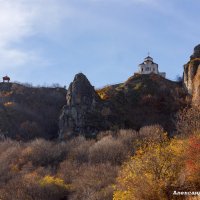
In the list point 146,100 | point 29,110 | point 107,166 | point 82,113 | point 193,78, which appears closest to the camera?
point 107,166

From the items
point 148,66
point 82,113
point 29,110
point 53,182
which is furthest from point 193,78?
point 53,182

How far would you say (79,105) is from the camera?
223ft

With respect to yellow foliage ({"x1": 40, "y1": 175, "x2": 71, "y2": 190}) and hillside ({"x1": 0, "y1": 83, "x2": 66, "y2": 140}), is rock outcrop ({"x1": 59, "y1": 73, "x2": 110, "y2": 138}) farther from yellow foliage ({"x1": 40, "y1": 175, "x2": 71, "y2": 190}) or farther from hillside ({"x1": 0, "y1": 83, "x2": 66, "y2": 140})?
yellow foliage ({"x1": 40, "y1": 175, "x2": 71, "y2": 190})

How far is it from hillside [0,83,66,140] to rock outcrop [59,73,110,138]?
25.4ft

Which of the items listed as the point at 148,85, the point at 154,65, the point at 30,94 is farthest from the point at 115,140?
the point at 154,65

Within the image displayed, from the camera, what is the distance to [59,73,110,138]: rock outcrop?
65750mm

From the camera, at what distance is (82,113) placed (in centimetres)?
6688

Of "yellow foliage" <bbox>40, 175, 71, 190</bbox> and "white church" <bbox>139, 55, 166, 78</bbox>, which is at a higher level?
"white church" <bbox>139, 55, 166, 78</bbox>

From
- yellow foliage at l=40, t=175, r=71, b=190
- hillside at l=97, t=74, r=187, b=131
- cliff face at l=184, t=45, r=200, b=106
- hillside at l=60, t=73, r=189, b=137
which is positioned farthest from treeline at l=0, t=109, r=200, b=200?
cliff face at l=184, t=45, r=200, b=106

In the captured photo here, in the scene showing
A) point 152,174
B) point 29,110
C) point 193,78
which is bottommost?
point 152,174

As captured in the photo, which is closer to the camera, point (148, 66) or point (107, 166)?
point (107, 166)

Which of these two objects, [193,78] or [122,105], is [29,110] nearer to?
[122,105]

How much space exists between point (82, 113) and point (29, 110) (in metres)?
17.9

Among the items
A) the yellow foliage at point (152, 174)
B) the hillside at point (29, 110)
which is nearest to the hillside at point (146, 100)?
the hillside at point (29, 110)
